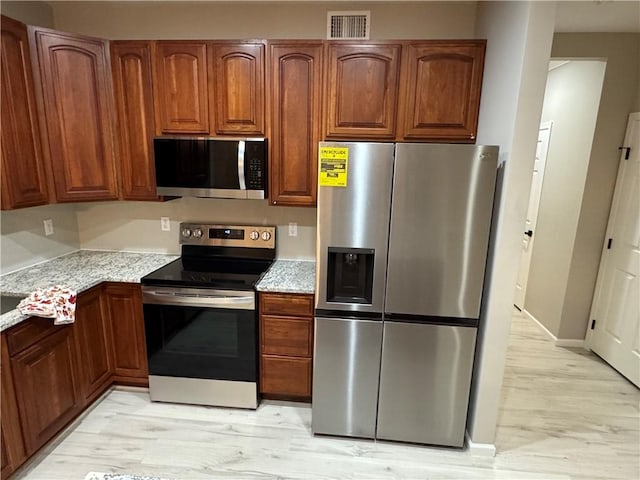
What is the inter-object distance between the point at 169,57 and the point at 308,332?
203cm

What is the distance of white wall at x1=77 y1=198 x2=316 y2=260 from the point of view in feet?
9.52

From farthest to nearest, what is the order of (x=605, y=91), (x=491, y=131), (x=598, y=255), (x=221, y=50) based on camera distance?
(x=598, y=255), (x=605, y=91), (x=221, y=50), (x=491, y=131)

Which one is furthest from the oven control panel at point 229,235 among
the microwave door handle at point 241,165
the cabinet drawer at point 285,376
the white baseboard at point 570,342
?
the white baseboard at point 570,342

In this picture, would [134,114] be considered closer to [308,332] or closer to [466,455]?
[308,332]

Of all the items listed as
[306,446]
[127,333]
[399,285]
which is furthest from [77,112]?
[306,446]

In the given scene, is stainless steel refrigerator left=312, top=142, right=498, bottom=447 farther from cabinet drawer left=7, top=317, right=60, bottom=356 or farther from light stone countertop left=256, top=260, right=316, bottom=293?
cabinet drawer left=7, top=317, right=60, bottom=356

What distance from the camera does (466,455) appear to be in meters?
2.24

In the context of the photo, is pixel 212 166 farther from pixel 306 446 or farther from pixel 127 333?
pixel 306 446

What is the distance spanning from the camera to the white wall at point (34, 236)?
242 centimetres

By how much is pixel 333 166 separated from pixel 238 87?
98 cm

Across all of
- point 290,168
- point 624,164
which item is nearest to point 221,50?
point 290,168

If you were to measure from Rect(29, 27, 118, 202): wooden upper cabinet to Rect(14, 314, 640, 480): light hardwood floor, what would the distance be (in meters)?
1.56

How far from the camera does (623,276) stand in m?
3.08

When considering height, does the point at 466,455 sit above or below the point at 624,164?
below
